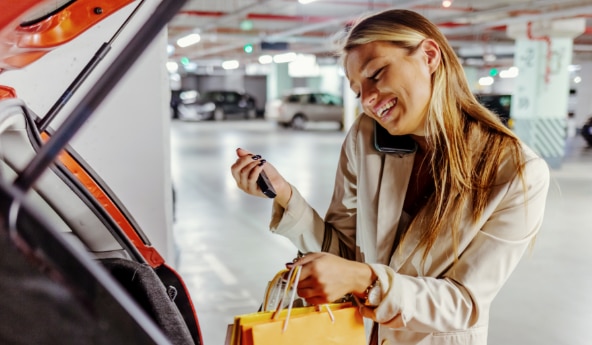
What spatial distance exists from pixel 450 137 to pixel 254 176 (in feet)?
1.64

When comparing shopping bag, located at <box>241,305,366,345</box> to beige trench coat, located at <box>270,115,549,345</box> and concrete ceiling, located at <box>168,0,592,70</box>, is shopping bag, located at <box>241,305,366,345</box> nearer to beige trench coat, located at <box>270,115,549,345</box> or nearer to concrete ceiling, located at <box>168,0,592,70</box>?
beige trench coat, located at <box>270,115,549,345</box>


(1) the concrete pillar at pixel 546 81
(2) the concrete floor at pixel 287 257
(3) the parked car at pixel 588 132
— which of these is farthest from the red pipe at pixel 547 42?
(3) the parked car at pixel 588 132

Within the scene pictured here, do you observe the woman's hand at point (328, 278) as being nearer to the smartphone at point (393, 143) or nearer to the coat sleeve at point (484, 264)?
the coat sleeve at point (484, 264)

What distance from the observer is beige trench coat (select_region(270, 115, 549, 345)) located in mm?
1171

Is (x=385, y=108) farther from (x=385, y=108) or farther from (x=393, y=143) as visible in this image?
(x=393, y=143)

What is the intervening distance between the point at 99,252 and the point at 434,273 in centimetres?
118

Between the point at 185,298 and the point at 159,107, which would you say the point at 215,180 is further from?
the point at 185,298

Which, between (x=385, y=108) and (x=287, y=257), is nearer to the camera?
(x=385, y=108)

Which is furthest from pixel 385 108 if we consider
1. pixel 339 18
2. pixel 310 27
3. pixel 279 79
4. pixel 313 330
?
pixel 279 79

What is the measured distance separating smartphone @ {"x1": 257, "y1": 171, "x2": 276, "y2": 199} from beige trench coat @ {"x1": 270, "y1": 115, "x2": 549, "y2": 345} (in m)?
0.22

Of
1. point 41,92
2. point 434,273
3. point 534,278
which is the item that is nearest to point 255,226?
point 534,278

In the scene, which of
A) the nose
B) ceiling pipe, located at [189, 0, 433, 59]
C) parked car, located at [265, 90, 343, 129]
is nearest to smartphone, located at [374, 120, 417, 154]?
the nose

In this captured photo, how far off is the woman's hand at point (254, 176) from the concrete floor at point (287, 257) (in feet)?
2.36

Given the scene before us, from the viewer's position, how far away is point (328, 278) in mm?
1092
